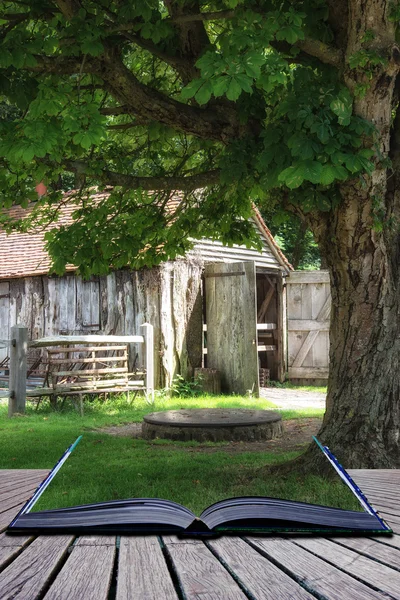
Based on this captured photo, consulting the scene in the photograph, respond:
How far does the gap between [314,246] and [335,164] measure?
74.1 feet

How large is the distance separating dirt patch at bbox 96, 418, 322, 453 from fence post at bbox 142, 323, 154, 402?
2344 millimetres

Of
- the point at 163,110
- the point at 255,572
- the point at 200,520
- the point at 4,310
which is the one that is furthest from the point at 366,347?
the point at 4,310

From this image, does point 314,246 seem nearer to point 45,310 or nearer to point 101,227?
point 45,310

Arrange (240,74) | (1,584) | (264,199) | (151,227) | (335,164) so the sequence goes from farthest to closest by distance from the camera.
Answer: (151,227) < (264,199) < (335,164) < (240,74) < (1,584)

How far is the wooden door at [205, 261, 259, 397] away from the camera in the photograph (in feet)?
45.1

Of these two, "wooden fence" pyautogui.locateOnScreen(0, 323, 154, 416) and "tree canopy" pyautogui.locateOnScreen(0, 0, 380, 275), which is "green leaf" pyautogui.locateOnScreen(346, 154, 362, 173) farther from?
"wooden fence" pyautogui.locateOnScreen(0, 323, 154, 416)

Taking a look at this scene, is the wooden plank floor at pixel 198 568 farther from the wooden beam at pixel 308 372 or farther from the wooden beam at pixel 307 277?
the wooden beam at pixel 307 277

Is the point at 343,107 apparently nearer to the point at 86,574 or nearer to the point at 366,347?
the point at 366,347

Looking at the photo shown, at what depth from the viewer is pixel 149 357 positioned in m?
13.1

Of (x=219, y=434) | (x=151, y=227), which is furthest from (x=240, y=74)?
(x=219, y=434)

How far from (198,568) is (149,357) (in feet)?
37.5

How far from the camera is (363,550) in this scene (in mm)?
1817

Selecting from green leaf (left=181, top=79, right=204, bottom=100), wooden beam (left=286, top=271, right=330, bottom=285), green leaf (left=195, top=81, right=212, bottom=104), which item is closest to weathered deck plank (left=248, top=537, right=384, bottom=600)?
green leaf (left=195, top=81, right=212, bottom=104)

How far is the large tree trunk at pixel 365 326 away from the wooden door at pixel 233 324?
763cm
